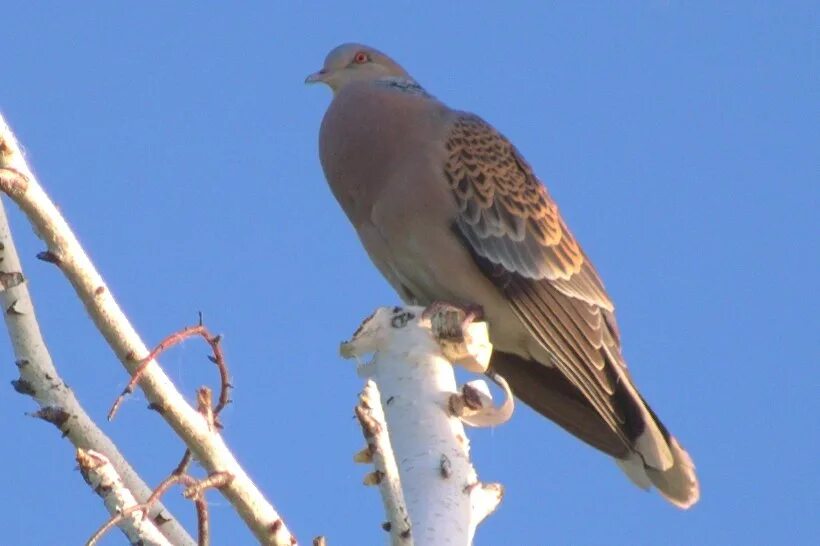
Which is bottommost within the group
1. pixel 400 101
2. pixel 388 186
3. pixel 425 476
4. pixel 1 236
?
pixel 425 476

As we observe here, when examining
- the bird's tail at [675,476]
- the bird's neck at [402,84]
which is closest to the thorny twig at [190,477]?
the bird's tail at [675,476]

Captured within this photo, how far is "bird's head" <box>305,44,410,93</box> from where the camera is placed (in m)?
6.55

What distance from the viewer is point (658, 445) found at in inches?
200

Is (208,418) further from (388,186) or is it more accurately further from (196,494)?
(388,186)

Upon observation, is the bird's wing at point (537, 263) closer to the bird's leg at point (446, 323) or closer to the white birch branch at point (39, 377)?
the bird's leg at point (446, 323)

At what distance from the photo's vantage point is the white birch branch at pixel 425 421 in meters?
3.17

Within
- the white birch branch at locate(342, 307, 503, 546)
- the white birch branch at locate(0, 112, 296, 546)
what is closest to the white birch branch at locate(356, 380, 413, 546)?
the white birch branch at locate(342, 307, 503, 546)

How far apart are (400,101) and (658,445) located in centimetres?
189

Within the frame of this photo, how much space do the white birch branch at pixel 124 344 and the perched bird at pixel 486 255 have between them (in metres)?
2.68

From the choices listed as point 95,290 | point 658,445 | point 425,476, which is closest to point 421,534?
point 425,476

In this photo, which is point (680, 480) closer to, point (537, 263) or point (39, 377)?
point (537, 263)

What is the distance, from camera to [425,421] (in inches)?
138

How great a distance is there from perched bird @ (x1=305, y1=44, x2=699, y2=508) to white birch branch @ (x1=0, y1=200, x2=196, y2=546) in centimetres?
264

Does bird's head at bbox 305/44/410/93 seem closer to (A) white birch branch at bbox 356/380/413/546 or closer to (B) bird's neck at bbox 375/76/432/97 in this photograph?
(B) bird's neck at bbox 375/76/432/97
